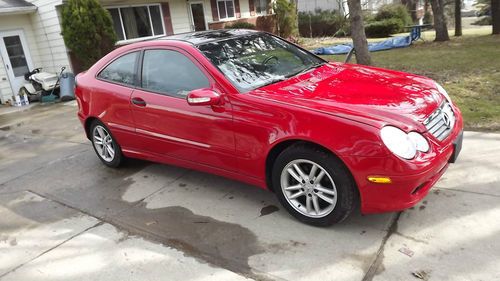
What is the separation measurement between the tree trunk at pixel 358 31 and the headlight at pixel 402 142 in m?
7.18

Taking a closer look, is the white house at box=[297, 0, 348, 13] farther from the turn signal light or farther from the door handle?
the turn signal light

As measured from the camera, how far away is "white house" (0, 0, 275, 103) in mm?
12758

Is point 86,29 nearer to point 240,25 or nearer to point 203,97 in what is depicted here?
point 240,25

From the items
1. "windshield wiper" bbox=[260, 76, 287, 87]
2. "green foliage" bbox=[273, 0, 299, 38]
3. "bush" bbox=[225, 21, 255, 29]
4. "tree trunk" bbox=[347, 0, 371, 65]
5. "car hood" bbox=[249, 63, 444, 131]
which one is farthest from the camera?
"green foliage" bbox=[273, 0, 299, 38]

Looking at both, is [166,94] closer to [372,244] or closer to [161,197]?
[161,197]

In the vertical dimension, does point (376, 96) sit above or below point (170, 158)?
above

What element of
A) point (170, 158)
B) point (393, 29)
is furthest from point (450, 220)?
point (393, 29)

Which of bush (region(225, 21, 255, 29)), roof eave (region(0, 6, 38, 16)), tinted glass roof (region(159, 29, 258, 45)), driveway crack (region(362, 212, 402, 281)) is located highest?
roof eave (region(0, 6, 38, 16))

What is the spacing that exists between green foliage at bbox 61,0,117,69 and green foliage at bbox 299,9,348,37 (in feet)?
55.3

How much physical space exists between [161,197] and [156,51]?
1.50 metres

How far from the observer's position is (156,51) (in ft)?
14.3

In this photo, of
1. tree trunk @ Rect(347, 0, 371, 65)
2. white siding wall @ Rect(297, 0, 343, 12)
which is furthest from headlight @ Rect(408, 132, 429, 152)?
white siding wall @ Rect(297, 0, 343, 12)

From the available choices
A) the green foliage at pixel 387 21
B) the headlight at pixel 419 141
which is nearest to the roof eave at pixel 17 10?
the headlight at pixel 419 141

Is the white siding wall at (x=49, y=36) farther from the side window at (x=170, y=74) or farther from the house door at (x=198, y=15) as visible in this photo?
the side window at (x=170, y=74)
